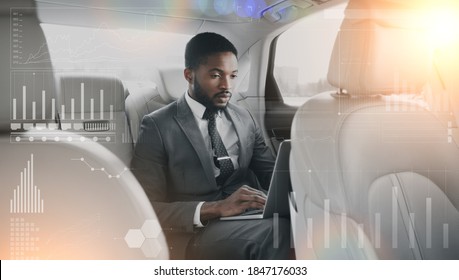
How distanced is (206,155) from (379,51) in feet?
2.38

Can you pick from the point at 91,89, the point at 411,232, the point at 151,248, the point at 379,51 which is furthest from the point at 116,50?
the point at 411,232

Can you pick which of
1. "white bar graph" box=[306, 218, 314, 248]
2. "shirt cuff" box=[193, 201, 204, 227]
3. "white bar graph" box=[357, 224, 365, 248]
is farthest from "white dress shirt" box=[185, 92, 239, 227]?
"white bar graph" box=[357, 224, 365, 248]

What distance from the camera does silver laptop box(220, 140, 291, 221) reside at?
1.78 m

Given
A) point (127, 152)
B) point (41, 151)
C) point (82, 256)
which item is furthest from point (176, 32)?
point (82, 256)

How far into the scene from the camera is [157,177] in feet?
5.88

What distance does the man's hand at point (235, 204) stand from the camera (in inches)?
69.9

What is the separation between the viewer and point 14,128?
187 centimetres

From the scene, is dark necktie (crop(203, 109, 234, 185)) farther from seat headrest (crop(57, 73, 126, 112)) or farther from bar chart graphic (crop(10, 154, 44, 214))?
bar chart graphic (crop(10, 154, 44, 214))

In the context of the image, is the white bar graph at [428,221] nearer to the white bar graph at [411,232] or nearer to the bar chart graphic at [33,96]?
the white bar graph at [411,232]

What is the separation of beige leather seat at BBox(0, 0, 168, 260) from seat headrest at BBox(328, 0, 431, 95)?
888 mm

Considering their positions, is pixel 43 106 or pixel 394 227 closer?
pixel 394 227

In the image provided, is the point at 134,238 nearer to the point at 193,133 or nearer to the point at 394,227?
the point at 193,133

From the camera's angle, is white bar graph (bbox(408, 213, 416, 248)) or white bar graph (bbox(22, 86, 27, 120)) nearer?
white bar graph (bbox(408, 213, 416, 248))

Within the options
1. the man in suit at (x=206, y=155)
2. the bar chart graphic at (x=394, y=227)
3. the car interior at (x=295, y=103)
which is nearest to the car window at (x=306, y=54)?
the car interior at (x=295, y=103)
